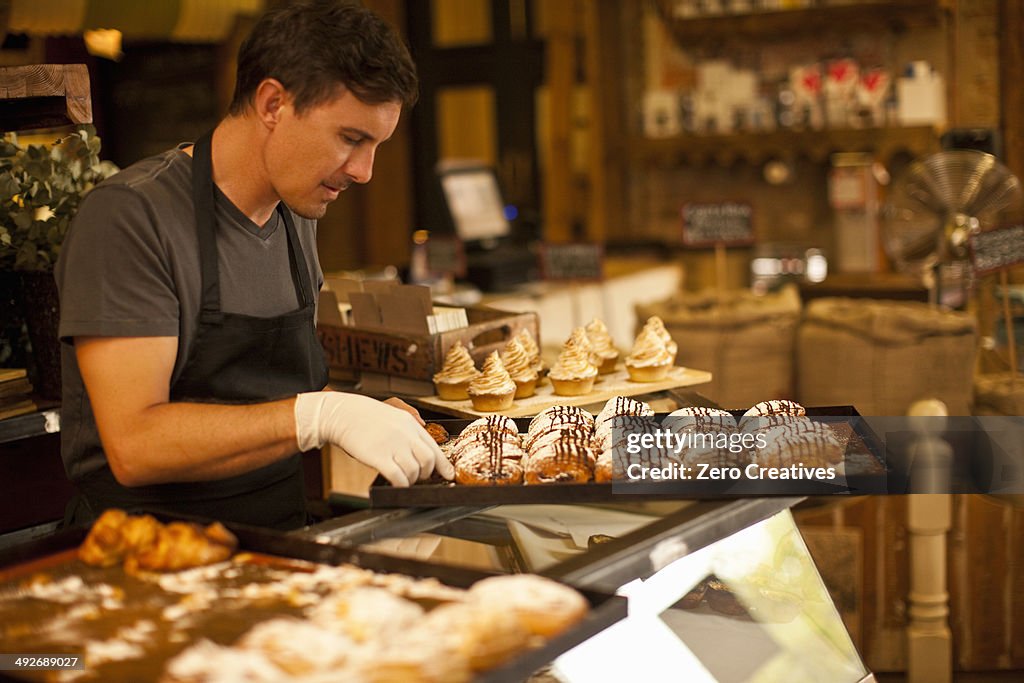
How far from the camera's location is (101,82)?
27.1 feet

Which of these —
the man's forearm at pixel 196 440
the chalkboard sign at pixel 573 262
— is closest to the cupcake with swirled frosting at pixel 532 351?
the man's forearm at pixel 196 440

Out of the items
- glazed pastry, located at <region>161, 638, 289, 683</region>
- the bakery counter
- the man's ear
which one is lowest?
the bakery counter

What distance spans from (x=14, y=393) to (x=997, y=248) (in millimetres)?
2772

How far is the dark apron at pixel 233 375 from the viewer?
6.41 ft

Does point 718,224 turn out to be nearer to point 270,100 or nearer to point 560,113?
point 270,100

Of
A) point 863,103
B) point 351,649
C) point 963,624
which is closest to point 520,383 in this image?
point 351,649

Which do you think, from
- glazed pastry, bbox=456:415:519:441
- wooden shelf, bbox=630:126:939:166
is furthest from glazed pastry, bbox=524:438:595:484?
A: wooden shelf, bbox=630:126:939:166

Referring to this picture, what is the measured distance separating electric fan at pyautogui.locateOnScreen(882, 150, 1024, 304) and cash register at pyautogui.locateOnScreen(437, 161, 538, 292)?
1.67 m

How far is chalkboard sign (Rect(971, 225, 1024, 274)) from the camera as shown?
133 inches

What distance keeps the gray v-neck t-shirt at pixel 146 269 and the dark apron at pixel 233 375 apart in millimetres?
24

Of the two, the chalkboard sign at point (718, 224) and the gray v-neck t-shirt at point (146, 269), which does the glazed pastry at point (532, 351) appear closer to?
the gray v-neck t-shirt at point (146, 269)

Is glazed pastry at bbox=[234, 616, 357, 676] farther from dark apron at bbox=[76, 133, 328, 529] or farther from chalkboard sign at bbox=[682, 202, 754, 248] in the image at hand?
chalkboard sign at bbox=[682, 202, 754, 248]

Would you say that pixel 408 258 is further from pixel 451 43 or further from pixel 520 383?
pixel 520 383

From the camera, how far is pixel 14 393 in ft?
7.87
